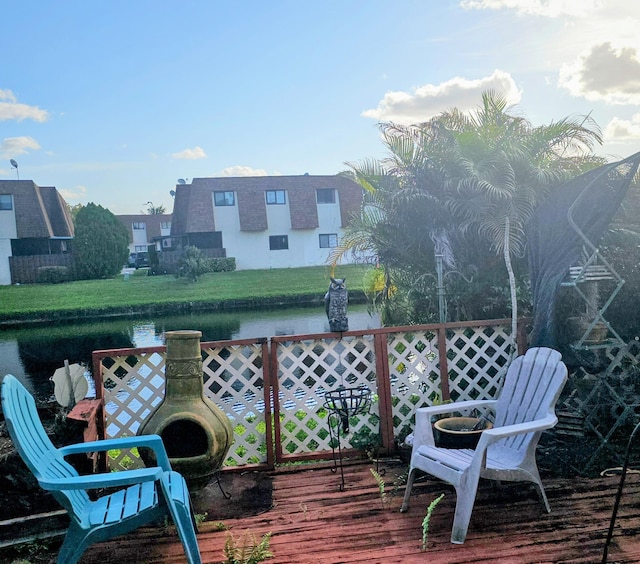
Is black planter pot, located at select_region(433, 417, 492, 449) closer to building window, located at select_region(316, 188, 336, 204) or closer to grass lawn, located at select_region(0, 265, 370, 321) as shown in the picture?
grass lawn, located at select_region(0, 265, 370, 321)

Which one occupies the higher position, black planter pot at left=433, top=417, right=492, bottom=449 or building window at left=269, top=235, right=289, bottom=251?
building window at left=269, top=235, right=289, bottom=251

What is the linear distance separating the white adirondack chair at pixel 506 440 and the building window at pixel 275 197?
23.6 meters

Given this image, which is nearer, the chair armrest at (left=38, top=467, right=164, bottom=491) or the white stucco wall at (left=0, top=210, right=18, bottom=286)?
the chair armrest at (left=38, top=467, right=164, bottom=491)

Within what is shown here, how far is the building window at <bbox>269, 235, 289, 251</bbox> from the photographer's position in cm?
2603

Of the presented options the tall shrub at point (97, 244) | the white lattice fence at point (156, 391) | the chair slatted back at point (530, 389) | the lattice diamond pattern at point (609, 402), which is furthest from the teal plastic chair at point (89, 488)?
the tall shrub at point (97, 244)

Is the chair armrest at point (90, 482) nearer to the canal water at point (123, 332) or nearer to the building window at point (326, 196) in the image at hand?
the canal water at point (123, 332)

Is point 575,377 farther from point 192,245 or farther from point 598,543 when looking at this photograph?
point 192,245

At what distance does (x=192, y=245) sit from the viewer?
989 inches

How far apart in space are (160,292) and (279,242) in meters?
6.69

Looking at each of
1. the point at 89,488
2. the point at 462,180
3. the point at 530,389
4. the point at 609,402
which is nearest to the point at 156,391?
the point at 89,488

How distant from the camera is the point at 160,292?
71.3ft

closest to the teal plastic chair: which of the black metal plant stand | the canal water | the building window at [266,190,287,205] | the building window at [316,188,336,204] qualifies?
the black metal plant stand

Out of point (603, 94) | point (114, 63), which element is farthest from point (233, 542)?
point (114, 63)

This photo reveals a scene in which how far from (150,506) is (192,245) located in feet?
77.7
